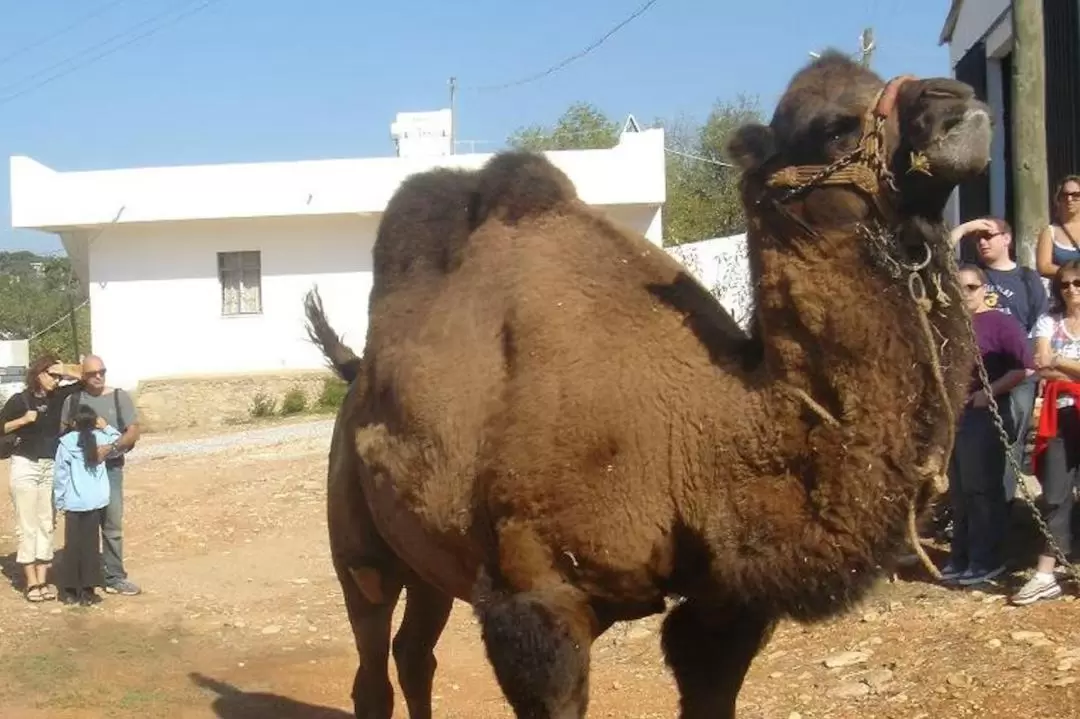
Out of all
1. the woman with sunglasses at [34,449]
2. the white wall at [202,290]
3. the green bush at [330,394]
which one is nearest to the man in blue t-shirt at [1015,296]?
the woman with sunglasses at [34,449]

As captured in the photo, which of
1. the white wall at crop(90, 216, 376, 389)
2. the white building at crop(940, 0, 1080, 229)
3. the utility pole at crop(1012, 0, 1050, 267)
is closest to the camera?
the utility pole at crop(1012, 0, 1050, 267)

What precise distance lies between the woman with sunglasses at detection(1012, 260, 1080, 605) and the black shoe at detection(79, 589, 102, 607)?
7114 millimetres

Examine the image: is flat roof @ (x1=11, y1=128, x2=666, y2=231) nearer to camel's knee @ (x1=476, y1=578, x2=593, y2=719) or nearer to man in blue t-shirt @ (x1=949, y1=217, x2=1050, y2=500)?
man in blue t-shirt @ (x1=949, y1=217, x2=1050, y2=500)

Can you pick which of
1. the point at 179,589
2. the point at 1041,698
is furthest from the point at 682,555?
the point at 179,589

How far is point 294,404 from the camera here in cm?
2558

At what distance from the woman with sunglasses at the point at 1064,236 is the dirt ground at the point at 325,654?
1.98 meters

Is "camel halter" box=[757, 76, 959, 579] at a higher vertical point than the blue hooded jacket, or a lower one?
higher

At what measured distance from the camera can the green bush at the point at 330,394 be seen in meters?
25.3

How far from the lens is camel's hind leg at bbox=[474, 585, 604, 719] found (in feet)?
13.2

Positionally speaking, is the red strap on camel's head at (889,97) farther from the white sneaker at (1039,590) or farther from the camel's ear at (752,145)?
the white sneaker at (1039,590)

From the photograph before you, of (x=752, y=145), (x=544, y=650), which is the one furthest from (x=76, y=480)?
(x=752, y=145)

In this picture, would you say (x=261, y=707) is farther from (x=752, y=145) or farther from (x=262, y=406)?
(x=262, y=406)

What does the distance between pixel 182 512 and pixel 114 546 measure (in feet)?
10.5

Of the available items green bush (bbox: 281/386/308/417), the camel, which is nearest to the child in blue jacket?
the camel
